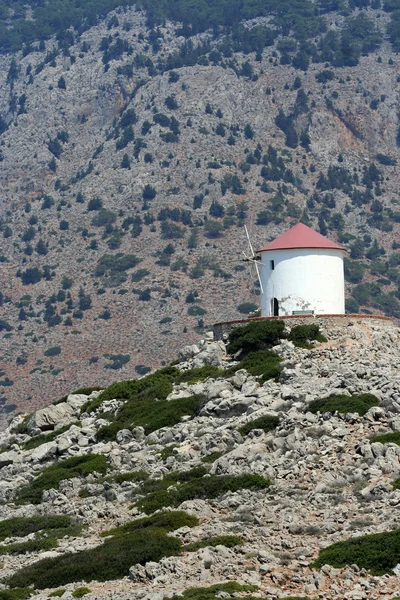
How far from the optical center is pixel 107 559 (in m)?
34.2

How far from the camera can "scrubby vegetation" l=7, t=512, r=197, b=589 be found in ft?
111

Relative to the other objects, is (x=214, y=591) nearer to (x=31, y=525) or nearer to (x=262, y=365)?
(x=31, y=525)

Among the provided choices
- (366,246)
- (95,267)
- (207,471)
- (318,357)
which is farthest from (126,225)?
(207,471)

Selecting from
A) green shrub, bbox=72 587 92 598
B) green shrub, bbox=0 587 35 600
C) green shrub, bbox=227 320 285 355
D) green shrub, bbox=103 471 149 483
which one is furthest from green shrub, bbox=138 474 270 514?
green shrub, bbox=227 320 285 355

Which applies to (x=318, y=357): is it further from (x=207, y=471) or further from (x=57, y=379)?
(x=57, y=379)

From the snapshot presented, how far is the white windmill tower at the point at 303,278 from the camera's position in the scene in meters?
60.6

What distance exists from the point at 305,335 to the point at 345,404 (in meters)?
13.7

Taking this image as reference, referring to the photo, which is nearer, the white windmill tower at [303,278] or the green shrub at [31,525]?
the green shrub at [31,525]

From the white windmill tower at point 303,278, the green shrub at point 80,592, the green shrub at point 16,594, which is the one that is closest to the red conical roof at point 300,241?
the white windmill tower at point 303,278

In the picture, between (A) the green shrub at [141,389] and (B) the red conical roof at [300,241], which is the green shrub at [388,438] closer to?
(A) the green shrub at [141,389]

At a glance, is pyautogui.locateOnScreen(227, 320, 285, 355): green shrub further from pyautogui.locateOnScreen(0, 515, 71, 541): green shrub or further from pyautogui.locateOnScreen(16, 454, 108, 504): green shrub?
pyautogui.locateOnScreen(0, 515, 71, 541): green shrub

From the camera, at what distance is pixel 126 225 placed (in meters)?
194

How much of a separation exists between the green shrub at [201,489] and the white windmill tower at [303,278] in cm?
2051

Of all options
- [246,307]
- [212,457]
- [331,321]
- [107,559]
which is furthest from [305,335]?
[246,307]
